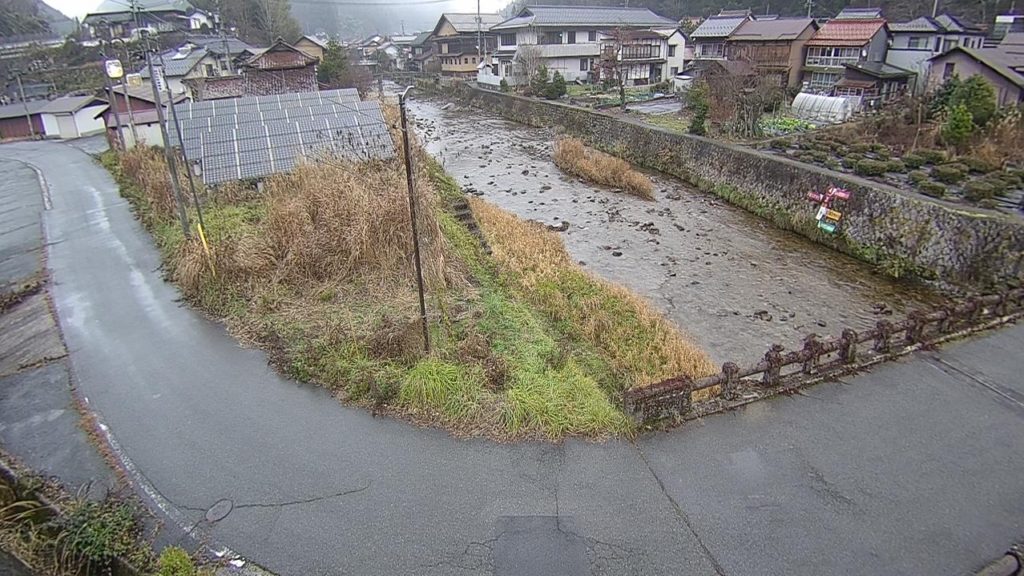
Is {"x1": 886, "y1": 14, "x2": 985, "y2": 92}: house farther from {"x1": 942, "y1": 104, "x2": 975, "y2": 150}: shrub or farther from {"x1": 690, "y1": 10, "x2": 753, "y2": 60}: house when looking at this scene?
{"x1": 942, "y1": 104, "x2": 975, "y2": 150}: shrub

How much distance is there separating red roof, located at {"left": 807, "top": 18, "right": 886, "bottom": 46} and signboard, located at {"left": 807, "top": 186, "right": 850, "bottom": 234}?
17104 mm

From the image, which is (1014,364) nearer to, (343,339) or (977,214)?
(977,214)

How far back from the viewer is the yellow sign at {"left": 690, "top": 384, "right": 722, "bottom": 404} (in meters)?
6.75

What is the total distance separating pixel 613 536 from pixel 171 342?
282 inches

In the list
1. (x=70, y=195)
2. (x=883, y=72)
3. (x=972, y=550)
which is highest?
(x=883, y=72)

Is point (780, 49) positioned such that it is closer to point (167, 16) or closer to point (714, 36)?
point (714, 36)

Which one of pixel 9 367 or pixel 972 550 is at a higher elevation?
pixel 9 367

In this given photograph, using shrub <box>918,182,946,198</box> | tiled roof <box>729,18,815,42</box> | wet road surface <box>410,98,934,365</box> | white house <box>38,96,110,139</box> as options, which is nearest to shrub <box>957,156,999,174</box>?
shrub <box>918,182,946,198</box>

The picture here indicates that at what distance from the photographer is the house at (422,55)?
180ft

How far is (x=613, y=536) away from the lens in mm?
4949

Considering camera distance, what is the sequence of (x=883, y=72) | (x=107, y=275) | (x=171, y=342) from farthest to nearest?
(x=883, y=72), (x=107, y=275), (x=171, y=342)

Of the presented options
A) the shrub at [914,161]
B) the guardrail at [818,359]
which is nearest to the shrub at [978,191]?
the shrub at [914,161]

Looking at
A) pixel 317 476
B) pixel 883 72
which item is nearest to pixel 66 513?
pixel 317 476

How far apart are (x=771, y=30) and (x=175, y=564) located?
35614 millimetres
